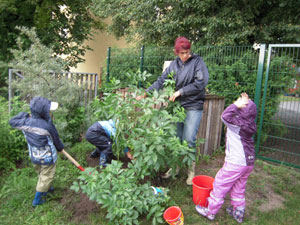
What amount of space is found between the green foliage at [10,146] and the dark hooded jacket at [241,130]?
3024 mm

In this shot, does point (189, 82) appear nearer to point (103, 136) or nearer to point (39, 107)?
point (103, 136)

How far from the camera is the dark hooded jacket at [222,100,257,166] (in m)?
2.52

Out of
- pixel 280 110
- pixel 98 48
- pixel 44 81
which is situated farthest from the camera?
pixel 98 48

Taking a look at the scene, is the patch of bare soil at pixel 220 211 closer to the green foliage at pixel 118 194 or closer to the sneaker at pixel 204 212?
the sneaker at pixel 204 212

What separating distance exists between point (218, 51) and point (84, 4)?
763 centimetres

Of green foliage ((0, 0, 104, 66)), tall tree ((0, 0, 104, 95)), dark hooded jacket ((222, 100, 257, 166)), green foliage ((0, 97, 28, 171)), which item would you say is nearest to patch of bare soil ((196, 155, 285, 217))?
dark hooded jacket ((222, 100, 257, 166))

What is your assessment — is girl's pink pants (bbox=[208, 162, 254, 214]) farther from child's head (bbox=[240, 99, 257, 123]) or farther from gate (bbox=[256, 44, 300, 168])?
gate (bbox=[256, 44, 300, 168])

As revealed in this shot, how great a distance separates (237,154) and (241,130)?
0.25 metres

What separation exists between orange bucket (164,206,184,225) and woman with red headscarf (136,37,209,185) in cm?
86

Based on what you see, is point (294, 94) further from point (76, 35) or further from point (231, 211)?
point (76, 35)

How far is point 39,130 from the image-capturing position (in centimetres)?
270

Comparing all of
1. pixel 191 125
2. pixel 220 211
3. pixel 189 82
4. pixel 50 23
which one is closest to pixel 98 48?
pixel 50 23

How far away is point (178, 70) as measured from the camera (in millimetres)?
3293

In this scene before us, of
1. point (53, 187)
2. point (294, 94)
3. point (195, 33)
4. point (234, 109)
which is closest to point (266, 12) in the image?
point (195, 33)
